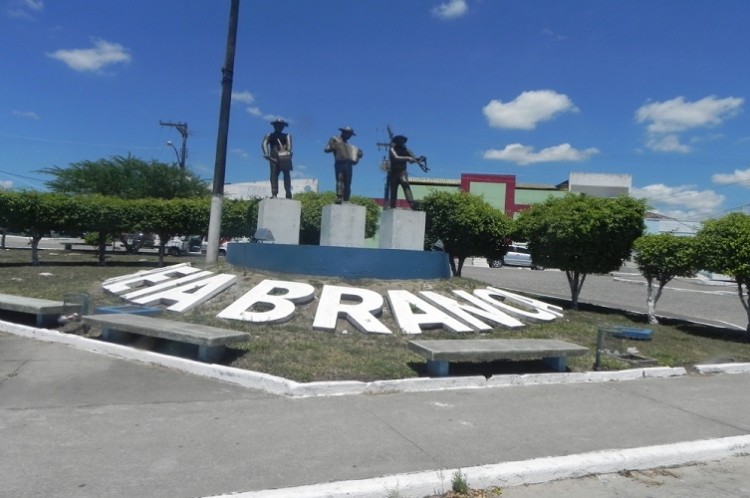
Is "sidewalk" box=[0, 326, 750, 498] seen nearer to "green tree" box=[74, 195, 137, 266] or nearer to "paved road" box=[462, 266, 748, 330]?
"paved road" box=[462, 266, 748, 330]

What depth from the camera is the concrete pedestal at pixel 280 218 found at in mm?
14031

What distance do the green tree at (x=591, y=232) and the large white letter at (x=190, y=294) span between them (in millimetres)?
8081

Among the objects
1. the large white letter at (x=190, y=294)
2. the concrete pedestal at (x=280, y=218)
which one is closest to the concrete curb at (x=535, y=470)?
the large white letter at (x=190, y=294)

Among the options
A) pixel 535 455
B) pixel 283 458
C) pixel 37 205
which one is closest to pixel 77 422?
pixel 283 458

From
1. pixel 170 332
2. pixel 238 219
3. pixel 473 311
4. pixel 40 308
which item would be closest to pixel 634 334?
pixel 473 311

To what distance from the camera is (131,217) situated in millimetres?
22750

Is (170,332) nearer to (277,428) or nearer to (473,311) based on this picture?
(277,428)

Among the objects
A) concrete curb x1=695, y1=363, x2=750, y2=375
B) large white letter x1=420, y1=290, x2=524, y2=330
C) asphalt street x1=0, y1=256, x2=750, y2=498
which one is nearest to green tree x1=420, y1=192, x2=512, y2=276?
large white letter x1=420, y1=290, x2=524, y2=330

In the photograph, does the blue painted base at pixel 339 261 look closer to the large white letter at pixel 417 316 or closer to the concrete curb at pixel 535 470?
the large white letter at pixel 417 316

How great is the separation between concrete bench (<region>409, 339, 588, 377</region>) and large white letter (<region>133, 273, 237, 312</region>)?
14.9 ft

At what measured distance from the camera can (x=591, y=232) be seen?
571 inches

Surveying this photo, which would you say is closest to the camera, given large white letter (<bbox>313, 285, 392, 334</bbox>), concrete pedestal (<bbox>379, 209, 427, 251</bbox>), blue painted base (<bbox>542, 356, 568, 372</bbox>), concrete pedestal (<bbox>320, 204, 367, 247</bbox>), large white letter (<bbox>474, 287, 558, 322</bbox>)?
blue painted base (<bbox>542, 356, 568, 372</bbox>)

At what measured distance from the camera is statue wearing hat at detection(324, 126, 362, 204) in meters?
14.0

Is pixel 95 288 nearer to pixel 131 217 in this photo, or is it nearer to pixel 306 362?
pixel 306 362
